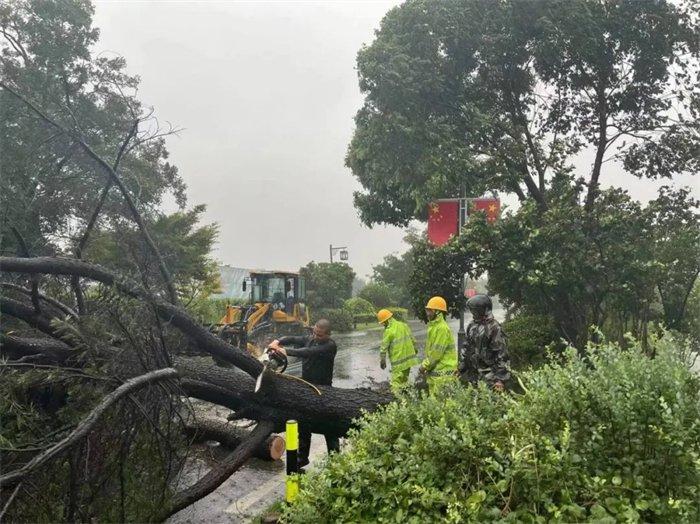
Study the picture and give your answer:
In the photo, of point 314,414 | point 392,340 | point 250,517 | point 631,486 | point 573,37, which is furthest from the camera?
point 573,37

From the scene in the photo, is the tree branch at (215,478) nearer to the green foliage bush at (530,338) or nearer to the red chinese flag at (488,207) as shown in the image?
the green foliage bush at (530,338)

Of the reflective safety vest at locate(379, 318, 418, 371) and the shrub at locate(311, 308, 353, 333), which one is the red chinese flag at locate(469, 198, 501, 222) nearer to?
the reflective safety vest at locate(379, 318, 418, 371)

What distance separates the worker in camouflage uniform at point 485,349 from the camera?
4.82 metres

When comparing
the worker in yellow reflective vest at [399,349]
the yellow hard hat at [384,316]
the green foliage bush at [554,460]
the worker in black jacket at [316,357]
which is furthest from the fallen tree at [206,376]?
the green foliage bush at [554,460]

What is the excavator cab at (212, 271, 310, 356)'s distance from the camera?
15438mm

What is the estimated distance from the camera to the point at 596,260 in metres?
9.38

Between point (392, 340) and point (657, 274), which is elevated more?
point (657, 274)

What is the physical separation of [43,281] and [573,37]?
33.0ft

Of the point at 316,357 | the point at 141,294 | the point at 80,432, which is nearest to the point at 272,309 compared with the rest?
the point at 316,357

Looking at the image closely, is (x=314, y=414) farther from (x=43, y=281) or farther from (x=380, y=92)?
(x=380, y=92)

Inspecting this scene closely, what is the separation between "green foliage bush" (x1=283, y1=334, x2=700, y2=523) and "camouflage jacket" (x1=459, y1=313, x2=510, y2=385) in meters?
1.97

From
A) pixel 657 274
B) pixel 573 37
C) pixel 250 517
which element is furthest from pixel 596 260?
pixel 250 517

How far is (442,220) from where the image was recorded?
11.9m

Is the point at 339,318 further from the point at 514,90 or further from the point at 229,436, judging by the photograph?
the point at 229,436
